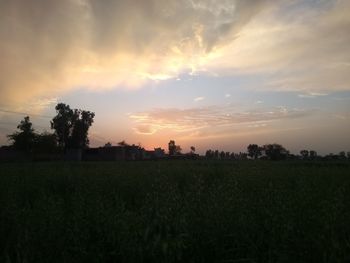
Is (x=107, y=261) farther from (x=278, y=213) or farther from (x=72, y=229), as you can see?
(x=278, y=213)

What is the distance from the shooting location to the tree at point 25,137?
92062 millimetres

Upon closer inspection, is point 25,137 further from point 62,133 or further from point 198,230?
point 198,230

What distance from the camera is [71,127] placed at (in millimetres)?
101188

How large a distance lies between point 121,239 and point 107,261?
1.74ft

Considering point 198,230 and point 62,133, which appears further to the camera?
point 62,133

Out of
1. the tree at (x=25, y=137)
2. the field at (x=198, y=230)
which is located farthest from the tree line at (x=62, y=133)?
the field at (x=198, y=230)

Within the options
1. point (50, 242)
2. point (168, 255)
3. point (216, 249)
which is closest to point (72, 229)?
point (50, 242)

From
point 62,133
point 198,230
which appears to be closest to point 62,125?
point 62,133

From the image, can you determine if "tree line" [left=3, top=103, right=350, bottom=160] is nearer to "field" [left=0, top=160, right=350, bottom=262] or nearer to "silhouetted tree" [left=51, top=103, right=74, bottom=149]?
"silhouetted tree" [left=51, top=103, right=74, bottom=149]

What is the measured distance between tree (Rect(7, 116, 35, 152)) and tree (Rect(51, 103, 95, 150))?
795 centimetres

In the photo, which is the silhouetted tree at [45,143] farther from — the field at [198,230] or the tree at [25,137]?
the field at [198,230]

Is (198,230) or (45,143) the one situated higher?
(45,143)

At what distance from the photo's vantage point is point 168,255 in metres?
5.02

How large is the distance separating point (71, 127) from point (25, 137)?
12562mm
